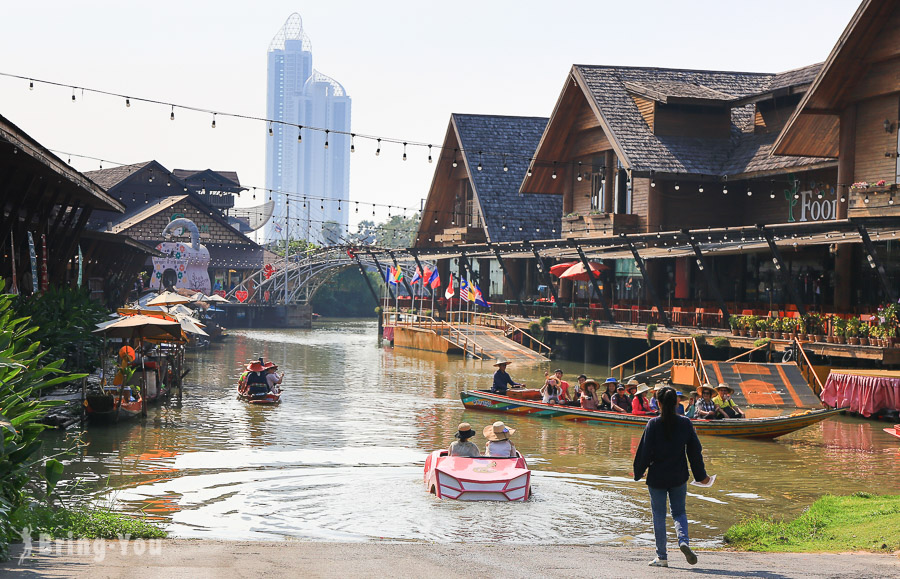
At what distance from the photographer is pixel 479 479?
16.2m

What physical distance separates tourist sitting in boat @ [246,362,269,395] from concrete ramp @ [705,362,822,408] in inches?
499

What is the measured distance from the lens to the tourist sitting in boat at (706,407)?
23516 mm

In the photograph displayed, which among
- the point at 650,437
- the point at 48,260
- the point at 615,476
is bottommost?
the point at 615,476

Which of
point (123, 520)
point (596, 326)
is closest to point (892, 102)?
point (596, 326)

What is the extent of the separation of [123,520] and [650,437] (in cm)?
603

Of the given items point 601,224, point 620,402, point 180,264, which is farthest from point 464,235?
point 620,402

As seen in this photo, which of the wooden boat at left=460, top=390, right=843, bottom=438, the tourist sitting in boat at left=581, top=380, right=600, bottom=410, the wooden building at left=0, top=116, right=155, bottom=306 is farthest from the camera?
the tourist sitting in boat at left=581, top=380, right=600, bottom=410

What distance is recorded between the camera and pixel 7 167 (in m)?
23.4

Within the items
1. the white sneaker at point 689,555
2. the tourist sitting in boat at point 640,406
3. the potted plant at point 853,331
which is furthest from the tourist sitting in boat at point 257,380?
the white sneaker at point 689,555

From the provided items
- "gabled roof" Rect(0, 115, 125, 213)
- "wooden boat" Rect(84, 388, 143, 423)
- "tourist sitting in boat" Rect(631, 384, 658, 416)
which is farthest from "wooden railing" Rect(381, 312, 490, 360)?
"wooden boat" Rect(84, 388, 143, 423)

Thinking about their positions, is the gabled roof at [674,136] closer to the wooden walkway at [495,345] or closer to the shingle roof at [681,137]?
the shingle roof at [681,137]

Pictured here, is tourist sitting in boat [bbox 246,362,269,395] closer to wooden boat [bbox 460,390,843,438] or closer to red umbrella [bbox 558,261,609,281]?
wooden boat [bbox 460,390,843,438]

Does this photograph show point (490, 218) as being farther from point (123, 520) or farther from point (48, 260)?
point (123, 520)

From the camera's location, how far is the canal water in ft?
47.9
